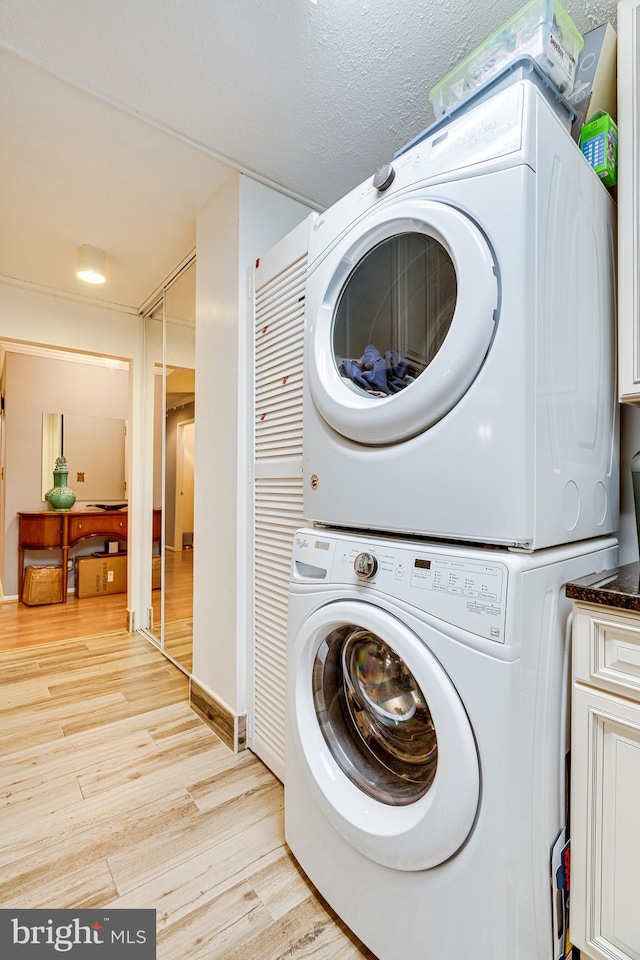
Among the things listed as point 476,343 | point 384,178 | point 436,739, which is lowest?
point 436,739

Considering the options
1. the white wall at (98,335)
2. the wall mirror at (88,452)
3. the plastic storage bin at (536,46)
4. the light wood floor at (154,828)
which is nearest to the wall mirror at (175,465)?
the white wall at (98,335)

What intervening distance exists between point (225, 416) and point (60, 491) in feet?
11.1

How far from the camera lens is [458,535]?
2.92ft

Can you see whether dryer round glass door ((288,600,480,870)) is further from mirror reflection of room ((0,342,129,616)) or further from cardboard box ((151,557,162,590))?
mirror reflection of room ((0,342,129,616))

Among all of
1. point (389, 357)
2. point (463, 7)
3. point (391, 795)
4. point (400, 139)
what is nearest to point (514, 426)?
point (389, 357)

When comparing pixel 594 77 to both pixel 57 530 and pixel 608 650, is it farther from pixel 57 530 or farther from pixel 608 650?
pixel 57 530

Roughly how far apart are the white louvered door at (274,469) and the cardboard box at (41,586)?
3170 mm

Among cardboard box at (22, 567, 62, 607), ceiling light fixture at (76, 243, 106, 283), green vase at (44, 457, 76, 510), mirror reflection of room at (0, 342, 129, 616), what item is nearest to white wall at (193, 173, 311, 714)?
ceiling light fixture at (76, 243, 106, 283)

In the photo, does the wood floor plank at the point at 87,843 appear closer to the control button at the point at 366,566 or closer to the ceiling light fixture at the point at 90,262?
the control button at the point at 366,566

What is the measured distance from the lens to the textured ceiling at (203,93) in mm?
1259

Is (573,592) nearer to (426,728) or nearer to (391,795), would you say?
(426,728)

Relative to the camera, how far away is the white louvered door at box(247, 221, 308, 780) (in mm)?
1613

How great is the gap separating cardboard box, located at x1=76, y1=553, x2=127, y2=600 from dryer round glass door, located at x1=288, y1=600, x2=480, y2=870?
388 centimetres

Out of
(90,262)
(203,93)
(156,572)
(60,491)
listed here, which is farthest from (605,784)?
(60,491)
